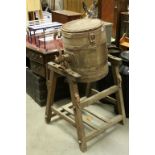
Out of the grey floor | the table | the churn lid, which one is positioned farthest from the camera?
the table

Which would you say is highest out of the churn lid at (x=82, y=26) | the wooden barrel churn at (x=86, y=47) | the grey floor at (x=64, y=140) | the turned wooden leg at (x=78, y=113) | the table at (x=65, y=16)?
the table at (x=65, y=16)

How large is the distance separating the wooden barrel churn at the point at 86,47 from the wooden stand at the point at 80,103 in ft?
0.34

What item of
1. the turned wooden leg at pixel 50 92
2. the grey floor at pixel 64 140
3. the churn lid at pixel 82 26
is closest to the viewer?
the churn lid at pixel 82 26

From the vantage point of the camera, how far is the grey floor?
2148mm

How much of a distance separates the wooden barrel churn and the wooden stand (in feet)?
0.34

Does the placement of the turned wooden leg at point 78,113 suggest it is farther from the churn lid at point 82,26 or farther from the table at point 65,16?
the table at point 65,16

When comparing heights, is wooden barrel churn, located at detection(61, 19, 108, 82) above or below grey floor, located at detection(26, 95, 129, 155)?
above

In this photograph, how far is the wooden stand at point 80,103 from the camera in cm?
207

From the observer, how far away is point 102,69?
216 centimetres

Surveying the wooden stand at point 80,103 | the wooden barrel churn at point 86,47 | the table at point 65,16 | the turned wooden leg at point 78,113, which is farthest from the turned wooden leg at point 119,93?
the table at point 65,16

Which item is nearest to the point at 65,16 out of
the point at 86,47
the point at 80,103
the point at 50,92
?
the point at 50,92

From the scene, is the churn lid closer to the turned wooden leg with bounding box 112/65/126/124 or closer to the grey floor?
the turned wooden leg with bounding box 112/65/126/124

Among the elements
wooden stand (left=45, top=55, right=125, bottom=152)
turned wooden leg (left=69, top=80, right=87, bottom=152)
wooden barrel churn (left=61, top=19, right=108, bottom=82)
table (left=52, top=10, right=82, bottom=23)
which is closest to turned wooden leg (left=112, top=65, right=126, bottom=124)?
wooden stand (left=45, top=55, right=125, bottom=152)
